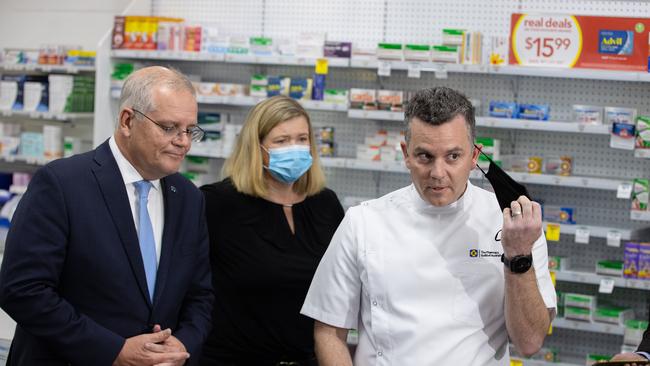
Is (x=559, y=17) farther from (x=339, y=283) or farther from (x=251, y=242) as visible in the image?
(x=339, y=283)

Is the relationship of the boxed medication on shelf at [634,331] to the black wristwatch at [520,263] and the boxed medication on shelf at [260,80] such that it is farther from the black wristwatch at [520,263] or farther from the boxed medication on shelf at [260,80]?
the black wristwatch at [520,263]

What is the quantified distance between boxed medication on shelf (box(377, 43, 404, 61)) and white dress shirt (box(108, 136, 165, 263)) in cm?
334

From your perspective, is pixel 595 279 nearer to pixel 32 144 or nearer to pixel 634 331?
pixel 634 331

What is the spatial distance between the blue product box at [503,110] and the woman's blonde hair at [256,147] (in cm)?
240

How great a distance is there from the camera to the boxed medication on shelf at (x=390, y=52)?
18.9 ft

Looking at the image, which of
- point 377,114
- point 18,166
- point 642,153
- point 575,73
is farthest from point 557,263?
point 18,166

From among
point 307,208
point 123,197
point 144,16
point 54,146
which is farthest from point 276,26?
point 123,197

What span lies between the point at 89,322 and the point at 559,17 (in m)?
3.96

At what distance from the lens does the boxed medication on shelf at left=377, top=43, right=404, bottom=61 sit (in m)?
5.76

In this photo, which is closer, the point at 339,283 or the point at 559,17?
the point at 339,283

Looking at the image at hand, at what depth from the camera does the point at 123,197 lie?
8.25 feet

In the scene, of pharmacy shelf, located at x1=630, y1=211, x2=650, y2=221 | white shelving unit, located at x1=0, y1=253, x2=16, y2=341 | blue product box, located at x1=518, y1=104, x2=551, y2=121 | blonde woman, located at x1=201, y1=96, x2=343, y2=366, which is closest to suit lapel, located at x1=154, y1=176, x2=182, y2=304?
blonde woman, located at x1=201, y1=96, x2=343, y2=366

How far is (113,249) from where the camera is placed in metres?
2.45

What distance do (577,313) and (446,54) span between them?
1.86 metres
